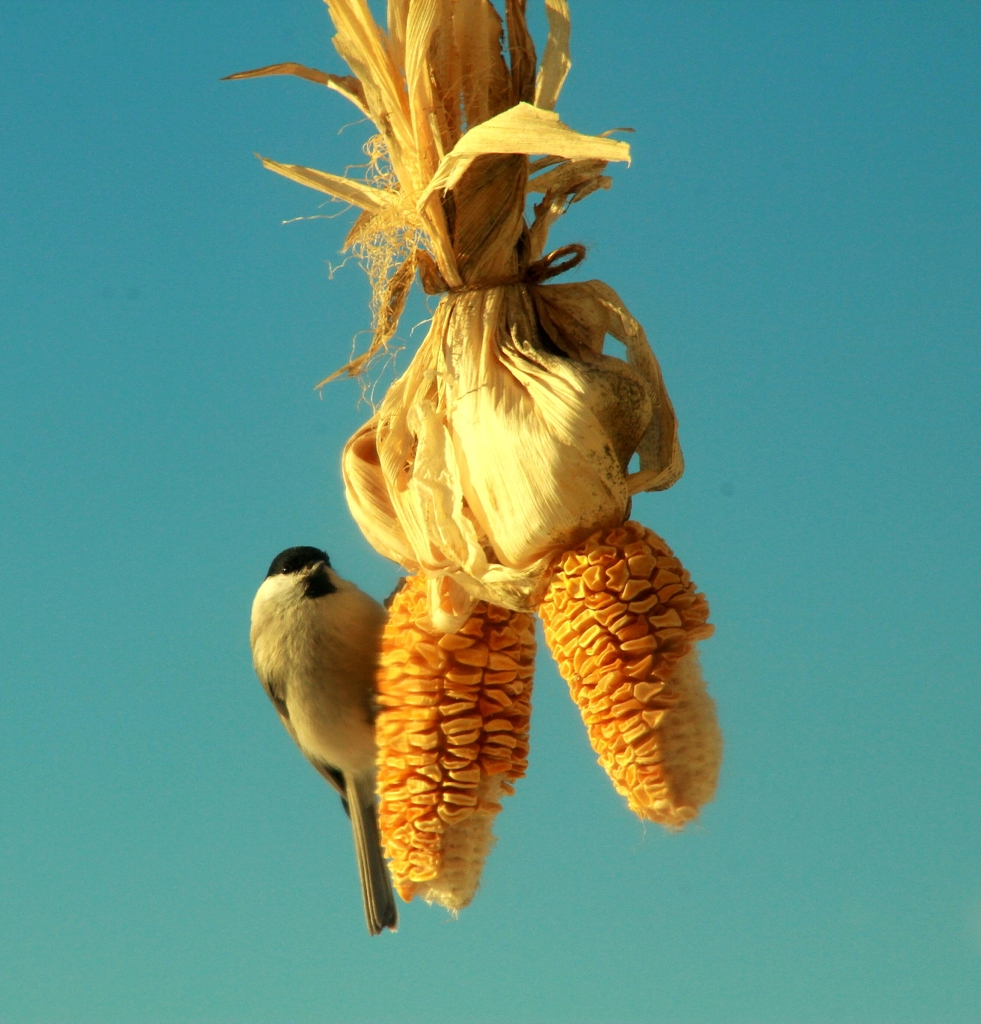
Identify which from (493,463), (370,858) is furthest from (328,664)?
(493,463)

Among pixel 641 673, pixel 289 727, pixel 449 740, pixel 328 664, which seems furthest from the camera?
pixel 289 727

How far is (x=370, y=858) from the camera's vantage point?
1855 mm

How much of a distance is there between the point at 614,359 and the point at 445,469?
0.27m

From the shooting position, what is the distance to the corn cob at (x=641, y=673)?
1.52 meters

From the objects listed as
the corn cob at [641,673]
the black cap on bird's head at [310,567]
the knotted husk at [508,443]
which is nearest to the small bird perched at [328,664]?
the black cap on bird's head at [310,567]

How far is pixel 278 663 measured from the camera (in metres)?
1.83

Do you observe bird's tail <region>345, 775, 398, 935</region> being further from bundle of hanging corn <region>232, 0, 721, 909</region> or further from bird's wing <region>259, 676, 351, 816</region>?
bundle of hanging corn <region>232, 0, 721, 909</region>

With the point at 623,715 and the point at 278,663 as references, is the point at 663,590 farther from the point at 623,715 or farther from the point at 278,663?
the point at 278,663

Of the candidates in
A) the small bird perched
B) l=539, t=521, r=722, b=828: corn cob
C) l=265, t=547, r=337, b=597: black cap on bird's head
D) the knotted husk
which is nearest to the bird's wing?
the small bird perched

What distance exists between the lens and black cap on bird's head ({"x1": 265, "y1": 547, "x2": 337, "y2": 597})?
1.82 meters

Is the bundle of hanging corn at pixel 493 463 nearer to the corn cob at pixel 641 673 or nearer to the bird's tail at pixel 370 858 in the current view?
the corn cob at pixel 641 673

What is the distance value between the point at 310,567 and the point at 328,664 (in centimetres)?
14

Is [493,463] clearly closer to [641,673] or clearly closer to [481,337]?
[481,337]

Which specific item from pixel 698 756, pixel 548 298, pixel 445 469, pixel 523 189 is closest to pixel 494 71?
pixel 523 189
